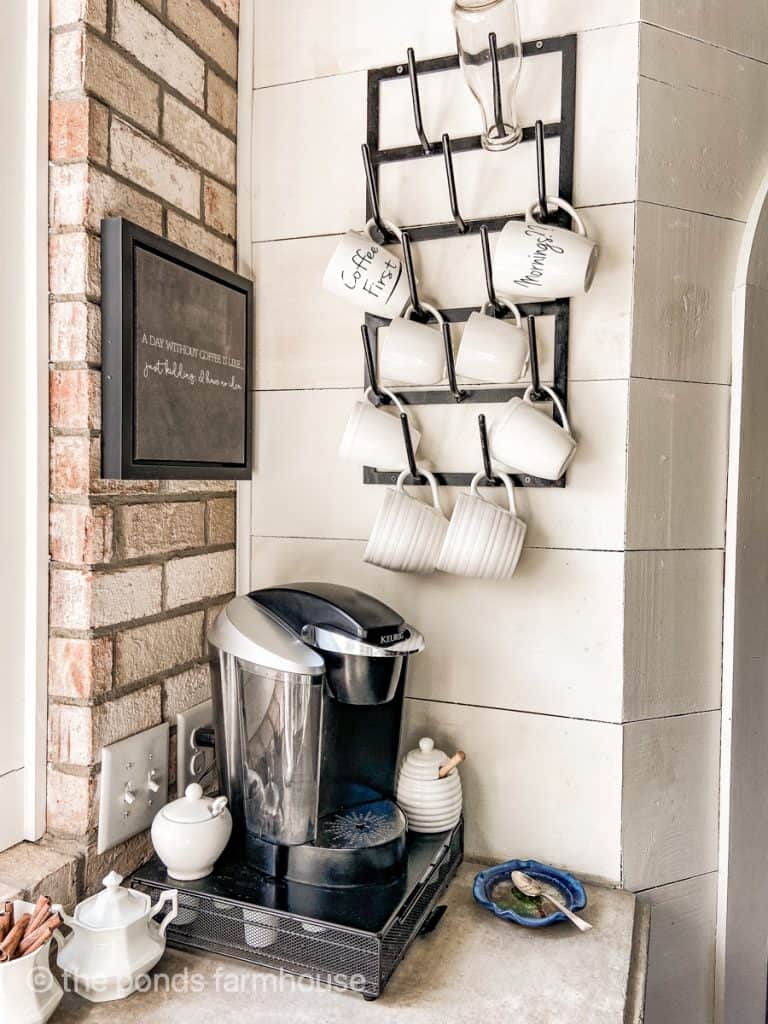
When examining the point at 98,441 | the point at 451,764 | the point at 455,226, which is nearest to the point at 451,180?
the point at 455,226

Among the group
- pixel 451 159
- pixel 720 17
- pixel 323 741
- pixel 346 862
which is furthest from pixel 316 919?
pixel 720 17

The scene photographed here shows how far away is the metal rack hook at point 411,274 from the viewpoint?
114 centimetres

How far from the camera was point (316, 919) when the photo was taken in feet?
2.90

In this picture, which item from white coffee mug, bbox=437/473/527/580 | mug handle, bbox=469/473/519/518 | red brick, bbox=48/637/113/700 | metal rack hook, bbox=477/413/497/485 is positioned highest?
metal rack hook, bbox=477/413/497/485

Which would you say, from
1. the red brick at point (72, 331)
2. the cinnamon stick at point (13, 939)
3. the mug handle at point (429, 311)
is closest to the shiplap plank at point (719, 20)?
the mug handle at point (429, 311)

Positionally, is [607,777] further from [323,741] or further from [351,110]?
[351,110]

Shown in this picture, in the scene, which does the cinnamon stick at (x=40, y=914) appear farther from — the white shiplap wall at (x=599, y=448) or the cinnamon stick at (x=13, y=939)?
the white shiplap wall at (x=599, y=448)

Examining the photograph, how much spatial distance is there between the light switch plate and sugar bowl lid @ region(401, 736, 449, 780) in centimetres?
34

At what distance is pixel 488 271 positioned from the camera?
3.60ft

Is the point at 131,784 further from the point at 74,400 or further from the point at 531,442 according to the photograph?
the point at 531,442

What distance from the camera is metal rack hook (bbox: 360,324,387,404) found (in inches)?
46.4

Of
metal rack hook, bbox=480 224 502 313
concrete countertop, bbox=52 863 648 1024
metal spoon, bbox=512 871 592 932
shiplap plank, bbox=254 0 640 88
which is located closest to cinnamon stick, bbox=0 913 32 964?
concrete countertop, bbox=52 863 648 1024

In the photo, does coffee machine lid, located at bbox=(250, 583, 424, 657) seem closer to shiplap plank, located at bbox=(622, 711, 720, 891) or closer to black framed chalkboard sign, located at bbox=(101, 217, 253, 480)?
black framed chalkboard sign, located at bbox=(101, 217, 253, 480)

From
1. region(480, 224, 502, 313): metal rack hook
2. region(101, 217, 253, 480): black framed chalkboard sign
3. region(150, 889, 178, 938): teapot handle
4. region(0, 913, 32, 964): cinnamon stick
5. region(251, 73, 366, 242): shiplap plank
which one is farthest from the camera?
region(251, 73, 366, 242): shiplap plank
